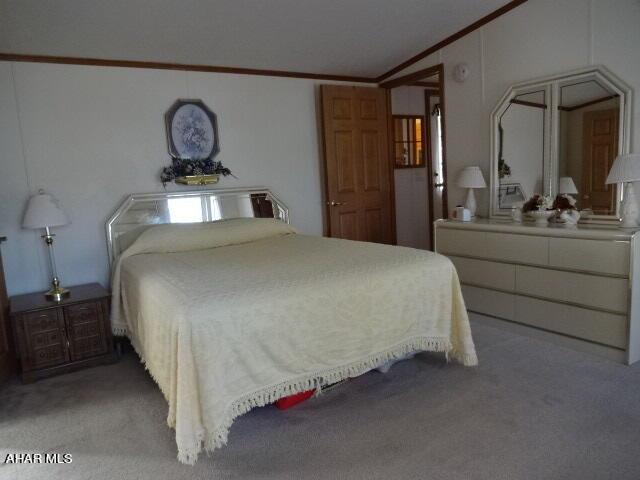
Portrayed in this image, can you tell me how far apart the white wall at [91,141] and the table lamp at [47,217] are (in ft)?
1.07

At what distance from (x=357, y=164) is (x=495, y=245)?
178 cm

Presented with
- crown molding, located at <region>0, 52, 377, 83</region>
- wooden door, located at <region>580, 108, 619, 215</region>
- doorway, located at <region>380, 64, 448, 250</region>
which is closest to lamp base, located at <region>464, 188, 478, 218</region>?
wooden door, located at <region>580, 108, 619, 215</region>

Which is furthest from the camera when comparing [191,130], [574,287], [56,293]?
[191,130]

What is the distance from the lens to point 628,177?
292cm

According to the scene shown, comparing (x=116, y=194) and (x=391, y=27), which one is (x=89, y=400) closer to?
(x=116, y=194)

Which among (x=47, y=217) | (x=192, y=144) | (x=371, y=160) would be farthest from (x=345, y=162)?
(x=47, y=217)

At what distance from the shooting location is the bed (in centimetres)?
195

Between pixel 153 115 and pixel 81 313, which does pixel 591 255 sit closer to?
pixel 81 313

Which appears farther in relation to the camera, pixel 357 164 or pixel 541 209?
pixel 357 164

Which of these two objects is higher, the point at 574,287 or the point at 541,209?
the point at 541,209

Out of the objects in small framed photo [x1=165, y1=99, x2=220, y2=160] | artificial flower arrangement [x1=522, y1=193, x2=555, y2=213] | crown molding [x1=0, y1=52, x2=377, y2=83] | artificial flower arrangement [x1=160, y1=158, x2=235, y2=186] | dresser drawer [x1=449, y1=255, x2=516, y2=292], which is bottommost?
dresser drawer [x1=449, y1=255, x2=516, y2=292]

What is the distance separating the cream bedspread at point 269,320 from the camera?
6.40ft

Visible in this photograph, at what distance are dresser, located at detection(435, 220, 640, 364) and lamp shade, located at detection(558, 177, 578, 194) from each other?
0.36 m

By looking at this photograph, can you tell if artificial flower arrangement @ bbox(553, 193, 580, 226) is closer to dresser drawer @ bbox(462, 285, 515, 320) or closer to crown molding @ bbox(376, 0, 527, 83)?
dresser drawer @ bbox(462, 285, 515, 320)
